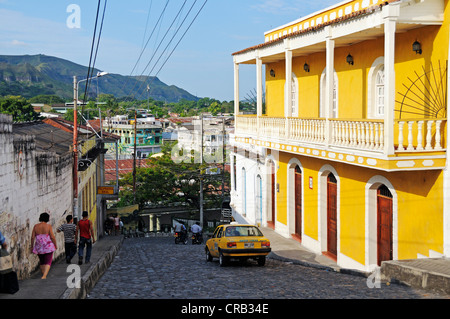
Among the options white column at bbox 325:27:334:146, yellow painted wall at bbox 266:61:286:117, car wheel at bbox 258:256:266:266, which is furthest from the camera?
yellow painted wall at bbox 266:61:286:117

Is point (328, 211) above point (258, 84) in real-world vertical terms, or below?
below

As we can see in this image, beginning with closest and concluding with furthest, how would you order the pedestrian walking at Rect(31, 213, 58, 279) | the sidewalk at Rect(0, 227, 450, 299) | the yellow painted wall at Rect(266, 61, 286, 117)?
1. the sidewalk at Rect(0, 227, 450, 299)
2. the pedestrian walking at Rect(31, 213, 58, 279)
3. the yellow painted wall at Rect(266, 61, 286, 117)

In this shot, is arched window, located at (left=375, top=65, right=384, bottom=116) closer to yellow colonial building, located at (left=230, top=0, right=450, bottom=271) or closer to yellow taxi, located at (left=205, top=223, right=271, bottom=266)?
yellow colonial building, located at (left=230, top=0, right=450, bottom=271)

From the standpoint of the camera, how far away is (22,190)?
11.8m

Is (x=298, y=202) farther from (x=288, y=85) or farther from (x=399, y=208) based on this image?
(x=399, y=208)

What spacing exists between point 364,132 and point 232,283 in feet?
14.6

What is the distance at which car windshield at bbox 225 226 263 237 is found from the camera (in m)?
15.8

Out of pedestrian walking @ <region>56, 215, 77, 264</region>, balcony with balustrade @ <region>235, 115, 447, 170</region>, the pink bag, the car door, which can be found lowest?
the car door

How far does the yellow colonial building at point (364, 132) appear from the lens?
12.0 m

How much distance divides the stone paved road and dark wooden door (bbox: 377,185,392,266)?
1.17 metres

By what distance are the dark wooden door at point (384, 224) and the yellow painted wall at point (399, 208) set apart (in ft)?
1.57

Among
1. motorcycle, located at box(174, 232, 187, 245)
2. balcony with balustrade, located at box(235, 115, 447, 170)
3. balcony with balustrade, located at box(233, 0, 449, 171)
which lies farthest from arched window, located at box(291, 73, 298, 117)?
motorcycle, located at box(174, 232, 187, 245)

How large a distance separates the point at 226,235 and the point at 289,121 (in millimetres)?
4313

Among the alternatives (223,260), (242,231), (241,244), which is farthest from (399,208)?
(223,260)
